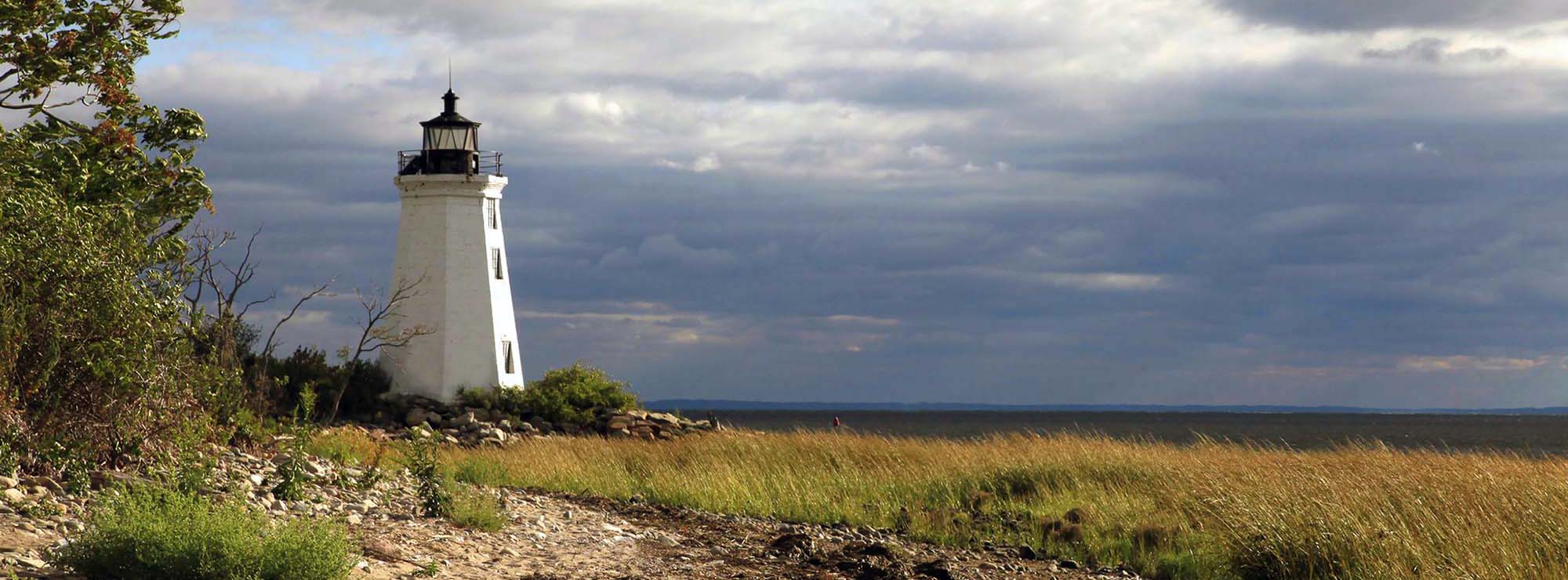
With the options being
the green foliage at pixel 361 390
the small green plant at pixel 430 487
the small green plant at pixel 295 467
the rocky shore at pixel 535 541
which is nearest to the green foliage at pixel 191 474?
the rocky shore at pixel 535 541

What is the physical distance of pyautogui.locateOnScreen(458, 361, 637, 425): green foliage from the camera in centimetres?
3591

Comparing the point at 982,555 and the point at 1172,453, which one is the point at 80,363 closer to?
the point at 982,555

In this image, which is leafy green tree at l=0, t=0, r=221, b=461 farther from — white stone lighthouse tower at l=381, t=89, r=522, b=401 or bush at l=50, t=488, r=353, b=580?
white stone lighthouse tower at l=381, t=89, r=522, b=401

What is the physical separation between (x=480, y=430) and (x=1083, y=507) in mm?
19281

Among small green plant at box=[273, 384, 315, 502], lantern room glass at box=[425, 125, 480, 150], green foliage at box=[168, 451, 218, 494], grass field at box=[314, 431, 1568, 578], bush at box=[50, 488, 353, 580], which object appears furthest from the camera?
lantern room glass at box=[425, 125, 480, 150]

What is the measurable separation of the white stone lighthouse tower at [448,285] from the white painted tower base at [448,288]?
0.07 feet

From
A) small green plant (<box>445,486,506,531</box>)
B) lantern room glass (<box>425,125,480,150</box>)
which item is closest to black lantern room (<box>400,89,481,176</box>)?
lantern room glass (<box>425,125,480,150</box>)

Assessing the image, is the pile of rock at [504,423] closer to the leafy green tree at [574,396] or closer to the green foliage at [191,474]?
the leafy green tree at [574,396]

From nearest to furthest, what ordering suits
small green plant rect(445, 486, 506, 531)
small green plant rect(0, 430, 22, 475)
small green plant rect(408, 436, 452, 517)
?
small green plant rect(0, 430, 22, 475) → small green plant rect(445, 486, 506, 531) → small green plant rect(408, 436, 452, 517)

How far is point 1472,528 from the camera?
1291 centimetres

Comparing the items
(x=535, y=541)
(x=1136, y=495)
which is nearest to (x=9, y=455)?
(x=535, y=541)

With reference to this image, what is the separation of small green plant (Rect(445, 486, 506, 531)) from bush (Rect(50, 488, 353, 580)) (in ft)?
13.4

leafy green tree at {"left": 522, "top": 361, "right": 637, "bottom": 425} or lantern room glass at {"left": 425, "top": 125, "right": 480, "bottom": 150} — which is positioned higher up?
lantern room glass at {"left": 425, "top": 125, "right": 480, "bottom": 150}

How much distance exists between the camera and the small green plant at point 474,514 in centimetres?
1335
